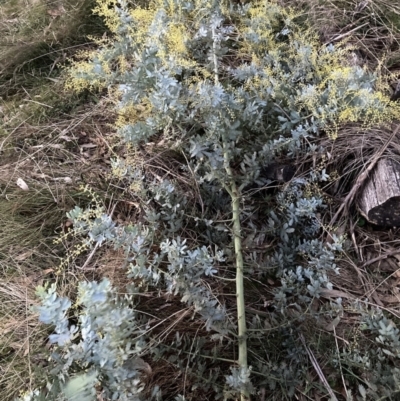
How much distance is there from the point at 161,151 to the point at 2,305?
925mm

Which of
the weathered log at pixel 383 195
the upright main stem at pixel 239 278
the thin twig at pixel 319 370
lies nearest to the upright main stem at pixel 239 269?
the upright main stem at pixel 239 278

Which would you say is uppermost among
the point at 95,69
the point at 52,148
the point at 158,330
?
the point at 95,69

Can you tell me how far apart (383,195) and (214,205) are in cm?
67

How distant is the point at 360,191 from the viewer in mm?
2029

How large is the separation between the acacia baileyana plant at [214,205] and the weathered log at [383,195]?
0.20 m

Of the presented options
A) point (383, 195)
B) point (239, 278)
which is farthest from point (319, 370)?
point (383, 195)

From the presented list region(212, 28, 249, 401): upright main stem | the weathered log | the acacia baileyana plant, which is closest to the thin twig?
the acacia baileyana plant

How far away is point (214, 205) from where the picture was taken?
79.8 inches

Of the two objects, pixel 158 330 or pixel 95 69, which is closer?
pixel 158 330

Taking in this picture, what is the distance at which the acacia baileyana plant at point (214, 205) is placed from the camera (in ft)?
4.86

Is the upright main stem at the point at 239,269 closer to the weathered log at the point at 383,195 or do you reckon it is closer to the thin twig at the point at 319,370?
the thin twig at the point at 319,370

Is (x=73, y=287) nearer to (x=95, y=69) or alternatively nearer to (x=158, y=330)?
(x=158, y=330)

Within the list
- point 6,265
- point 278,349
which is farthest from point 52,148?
point 278,349

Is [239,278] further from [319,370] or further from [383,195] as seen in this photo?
[383,195]
